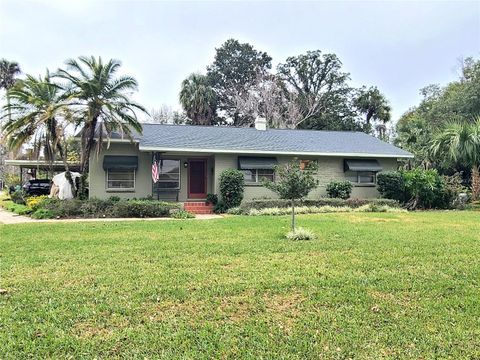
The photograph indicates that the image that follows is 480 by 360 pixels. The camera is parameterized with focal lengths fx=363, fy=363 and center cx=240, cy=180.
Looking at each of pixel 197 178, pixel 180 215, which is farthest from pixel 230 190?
pixel 180 215

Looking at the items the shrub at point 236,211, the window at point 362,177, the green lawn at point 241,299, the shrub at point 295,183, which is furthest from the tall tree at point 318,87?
the green lawn at point 241,299

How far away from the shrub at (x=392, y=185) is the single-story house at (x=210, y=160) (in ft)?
Result: 2.29

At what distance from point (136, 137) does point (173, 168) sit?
2455mm

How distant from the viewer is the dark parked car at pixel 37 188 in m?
23.6

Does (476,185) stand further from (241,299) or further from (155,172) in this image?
(241,299)

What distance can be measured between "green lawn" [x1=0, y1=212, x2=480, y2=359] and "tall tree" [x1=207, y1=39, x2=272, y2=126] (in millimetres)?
34826

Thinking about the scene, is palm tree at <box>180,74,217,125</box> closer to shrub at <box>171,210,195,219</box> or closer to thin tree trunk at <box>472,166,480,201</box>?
shrub at <box>171,210,195,219</box>

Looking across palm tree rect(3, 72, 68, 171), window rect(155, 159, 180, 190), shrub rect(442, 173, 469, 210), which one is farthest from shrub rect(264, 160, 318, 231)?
shrub rect(442, 173, 469, 210)

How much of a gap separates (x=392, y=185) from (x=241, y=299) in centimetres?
1671

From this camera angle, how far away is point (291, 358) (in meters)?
3.27

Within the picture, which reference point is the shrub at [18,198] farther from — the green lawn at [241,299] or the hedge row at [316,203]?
the green lawn at [241,299]

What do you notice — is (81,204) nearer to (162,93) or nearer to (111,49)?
(111,49)

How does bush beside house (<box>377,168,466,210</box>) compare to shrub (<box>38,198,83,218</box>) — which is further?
bush beside house (<box>377,168,466,210</box>)

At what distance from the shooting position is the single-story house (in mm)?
17859
